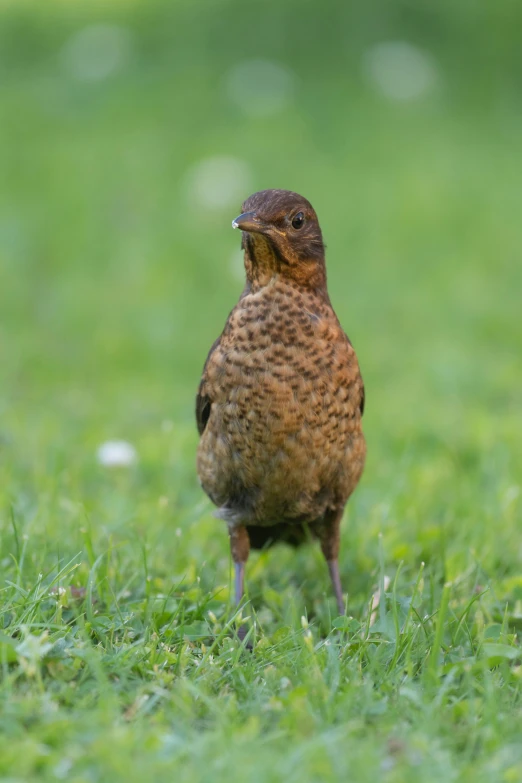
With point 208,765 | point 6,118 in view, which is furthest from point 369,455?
point 6,118

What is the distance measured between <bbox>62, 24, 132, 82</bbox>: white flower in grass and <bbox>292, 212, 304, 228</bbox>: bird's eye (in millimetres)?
9439

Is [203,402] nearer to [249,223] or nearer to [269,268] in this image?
[269,268]

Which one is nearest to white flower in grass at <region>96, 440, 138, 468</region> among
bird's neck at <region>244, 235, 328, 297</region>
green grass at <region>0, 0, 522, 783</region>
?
green grass at <region>0, 0, 522, 783</region>

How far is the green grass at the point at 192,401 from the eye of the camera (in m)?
3.04

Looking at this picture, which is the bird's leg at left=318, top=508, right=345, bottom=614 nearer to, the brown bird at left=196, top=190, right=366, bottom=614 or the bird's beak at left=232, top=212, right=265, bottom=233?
the brown bird at left=196, top=190, right=366, bottom=614

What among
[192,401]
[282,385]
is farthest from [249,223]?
[192,401]

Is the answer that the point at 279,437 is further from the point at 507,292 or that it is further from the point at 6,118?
the point at 6,118

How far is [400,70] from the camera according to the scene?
12.9 metres

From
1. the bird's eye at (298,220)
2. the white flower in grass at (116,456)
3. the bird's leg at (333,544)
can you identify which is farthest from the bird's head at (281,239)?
the white flower in grass at (116,456)

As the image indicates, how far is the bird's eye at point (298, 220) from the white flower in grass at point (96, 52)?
9.44 metres

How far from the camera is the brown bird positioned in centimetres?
395

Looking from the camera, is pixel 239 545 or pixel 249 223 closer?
pixel 249 223

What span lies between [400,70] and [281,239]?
9623mm

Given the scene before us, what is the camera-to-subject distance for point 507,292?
9.56 m
